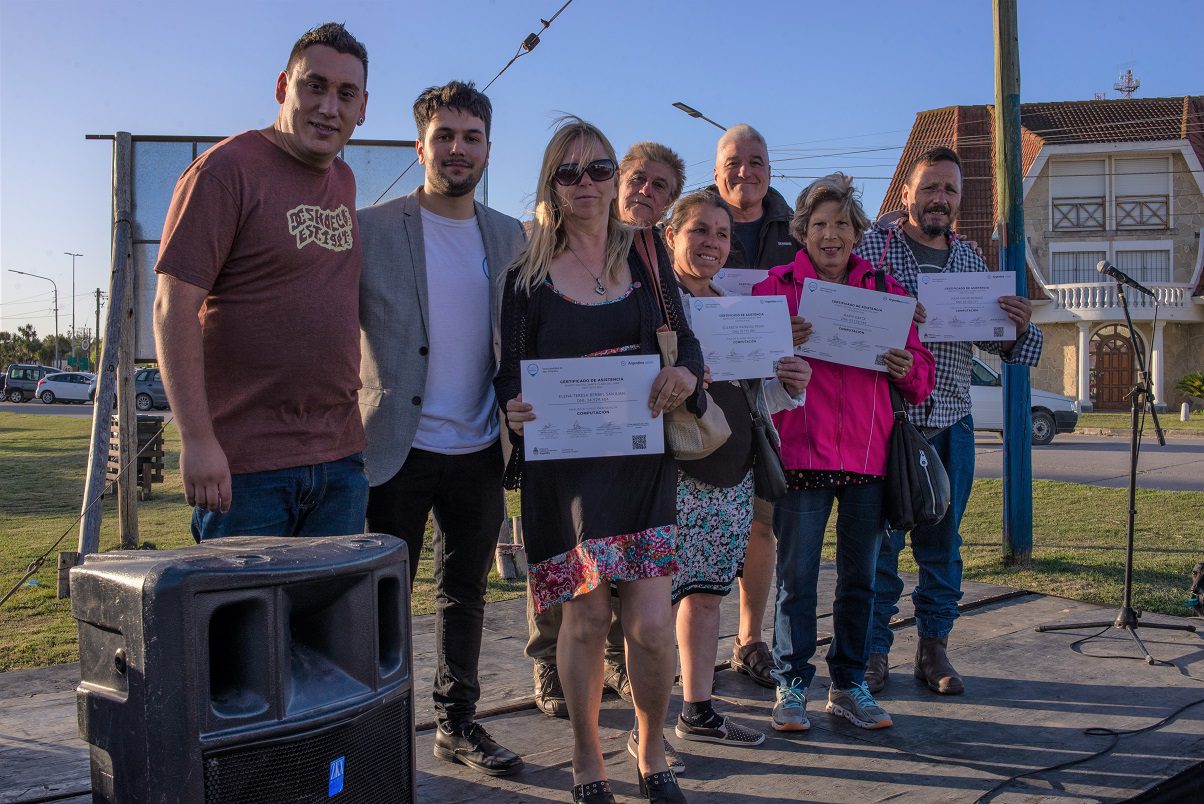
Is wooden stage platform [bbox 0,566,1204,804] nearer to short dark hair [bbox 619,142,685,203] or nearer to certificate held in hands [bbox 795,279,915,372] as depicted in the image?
certificate held in hands [bbox 795,279,915,372]

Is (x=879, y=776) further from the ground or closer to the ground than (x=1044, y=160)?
closer to the ground

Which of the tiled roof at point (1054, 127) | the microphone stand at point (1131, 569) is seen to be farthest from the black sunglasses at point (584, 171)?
the tiled roof at point (1054, 127)

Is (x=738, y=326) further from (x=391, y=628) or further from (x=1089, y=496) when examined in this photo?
(x=1089, y=496)

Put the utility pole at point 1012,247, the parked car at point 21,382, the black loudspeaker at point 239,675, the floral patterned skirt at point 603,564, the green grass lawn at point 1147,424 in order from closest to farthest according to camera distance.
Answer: the black loudspeaker at point 239,675 < the floral patterned skirt at point 603,564 < the utility pole at point 1012,247 < the green grass lawn at point 1147,424 < the parked car at point 21,382

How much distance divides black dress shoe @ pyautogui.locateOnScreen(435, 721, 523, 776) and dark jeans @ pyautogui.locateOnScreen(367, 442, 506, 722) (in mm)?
49

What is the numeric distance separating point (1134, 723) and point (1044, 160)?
35.6 meters

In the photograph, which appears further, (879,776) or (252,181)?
(879,776)

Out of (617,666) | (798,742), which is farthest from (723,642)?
(798,742)

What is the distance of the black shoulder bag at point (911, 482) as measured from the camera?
3994 millimetres

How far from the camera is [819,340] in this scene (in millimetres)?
4043

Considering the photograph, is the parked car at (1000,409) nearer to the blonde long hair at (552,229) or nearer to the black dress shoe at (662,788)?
the blonde long hair at (552,229)

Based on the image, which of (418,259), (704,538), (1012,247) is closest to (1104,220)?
(1012,247)

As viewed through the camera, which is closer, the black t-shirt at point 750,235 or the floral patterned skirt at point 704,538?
the floral patterned skirt at point 704,538

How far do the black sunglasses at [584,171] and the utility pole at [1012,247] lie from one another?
165 inches
